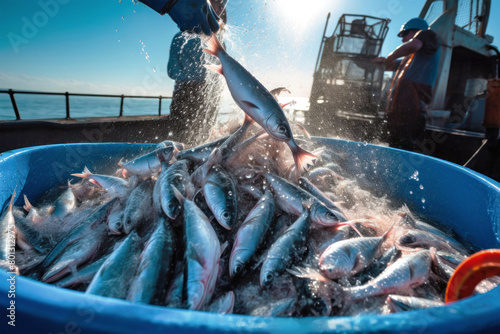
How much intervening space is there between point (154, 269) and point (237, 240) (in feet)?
1.59

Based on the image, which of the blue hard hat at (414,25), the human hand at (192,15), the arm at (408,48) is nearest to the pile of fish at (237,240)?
the human hand at (192,15)

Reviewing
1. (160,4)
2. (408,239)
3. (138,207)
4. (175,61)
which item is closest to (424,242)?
(408,239)

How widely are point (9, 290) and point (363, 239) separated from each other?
1644mm

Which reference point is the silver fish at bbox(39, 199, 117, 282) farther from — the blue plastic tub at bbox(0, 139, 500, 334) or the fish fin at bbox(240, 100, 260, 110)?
the fish fin at bbox(240, 100, 260, 110)

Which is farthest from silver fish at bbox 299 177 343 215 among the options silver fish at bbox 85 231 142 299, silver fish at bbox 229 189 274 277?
silver fish at bbox 85 231 142 299

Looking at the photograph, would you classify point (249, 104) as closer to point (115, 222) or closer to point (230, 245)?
point (230, 245)

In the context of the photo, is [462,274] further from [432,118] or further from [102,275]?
[432,118]

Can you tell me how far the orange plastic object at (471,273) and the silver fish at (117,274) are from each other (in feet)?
4.45

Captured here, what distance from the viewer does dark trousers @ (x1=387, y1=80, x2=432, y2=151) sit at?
514 cm

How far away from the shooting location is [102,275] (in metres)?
1.09

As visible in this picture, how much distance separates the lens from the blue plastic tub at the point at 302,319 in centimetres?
64

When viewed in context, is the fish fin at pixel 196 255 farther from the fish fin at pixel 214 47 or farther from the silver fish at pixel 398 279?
the fish fin at pixel 214 47

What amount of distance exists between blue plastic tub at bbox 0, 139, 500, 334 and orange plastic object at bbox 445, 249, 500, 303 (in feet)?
0.51

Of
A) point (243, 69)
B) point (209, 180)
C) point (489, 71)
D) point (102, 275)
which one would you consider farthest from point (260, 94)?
point (489, 71)
